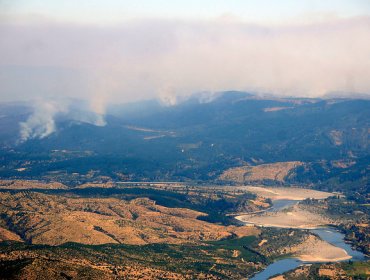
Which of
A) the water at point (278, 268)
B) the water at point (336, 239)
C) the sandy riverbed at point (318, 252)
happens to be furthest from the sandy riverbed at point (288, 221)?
the water at point (278, 268)

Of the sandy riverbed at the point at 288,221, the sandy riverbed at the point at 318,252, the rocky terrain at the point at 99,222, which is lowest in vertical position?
the sandy riverbed at the point at 288,221

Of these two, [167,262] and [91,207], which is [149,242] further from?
[91,207]

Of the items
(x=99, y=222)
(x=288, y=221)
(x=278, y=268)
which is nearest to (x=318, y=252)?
(x=278, y=268)

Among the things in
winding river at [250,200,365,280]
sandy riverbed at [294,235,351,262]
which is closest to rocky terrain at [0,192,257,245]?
sandy riverbed at [294,235,351,262]

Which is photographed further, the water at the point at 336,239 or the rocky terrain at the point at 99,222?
the water at the point at 336,239

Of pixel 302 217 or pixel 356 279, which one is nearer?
pixel 356 279

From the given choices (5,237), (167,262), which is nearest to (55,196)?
(5,237)

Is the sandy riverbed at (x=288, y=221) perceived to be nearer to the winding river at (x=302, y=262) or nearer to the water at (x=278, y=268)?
the winding river at (x=302, y=262)

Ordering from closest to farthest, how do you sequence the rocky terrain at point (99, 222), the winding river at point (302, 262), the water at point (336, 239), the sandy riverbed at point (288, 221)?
1. the winding river at point (302, 262)
2. the rocky terrain at point (99, 222)
3. the water at point (336, 239)
4. the sandy riverbed at point (288, 221)

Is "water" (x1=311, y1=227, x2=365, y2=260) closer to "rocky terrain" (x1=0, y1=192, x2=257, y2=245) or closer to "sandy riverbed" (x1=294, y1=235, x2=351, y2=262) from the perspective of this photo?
"sandy riverbed" (x1=294, y1=235, x2=351, y2=262)

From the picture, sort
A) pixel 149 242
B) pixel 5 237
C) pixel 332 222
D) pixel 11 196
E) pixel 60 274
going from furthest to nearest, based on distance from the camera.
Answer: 1. pixel 332 222
2. pixel 11 196
3. pixel 149 242
4. pixel 5 237
5. pixel 60 274

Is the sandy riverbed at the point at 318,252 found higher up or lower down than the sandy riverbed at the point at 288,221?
higher up
